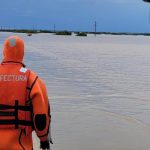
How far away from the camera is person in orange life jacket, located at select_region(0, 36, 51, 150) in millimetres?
4352

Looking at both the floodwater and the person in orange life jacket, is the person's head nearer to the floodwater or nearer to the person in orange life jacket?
the person in orange life jacket

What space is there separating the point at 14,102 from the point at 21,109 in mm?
89

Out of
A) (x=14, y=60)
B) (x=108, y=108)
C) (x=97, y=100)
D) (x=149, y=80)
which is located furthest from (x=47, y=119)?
(x=149, y=80)

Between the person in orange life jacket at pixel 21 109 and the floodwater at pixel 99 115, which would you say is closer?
the person in orange life jacket at pixel 21 109

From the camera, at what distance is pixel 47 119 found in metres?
4.41

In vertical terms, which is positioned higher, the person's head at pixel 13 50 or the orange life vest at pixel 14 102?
the person's head at pixel 13 50

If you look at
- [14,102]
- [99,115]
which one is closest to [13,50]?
[14,102]

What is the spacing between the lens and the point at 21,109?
14.4 feet

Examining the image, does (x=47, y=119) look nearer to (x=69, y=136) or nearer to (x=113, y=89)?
(x=69, y=136)

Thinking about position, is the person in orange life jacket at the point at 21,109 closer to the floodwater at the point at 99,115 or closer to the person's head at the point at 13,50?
the person's head at the point at 13,50

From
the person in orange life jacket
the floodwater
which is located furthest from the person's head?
the floodwater

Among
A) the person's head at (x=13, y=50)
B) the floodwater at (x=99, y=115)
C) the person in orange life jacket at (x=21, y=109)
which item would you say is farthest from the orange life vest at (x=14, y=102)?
the floodwater at (x=99, y=115)

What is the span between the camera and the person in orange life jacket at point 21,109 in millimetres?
4352

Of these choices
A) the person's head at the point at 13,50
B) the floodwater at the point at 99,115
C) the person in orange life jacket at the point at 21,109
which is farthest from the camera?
the floodwater at the point at 99,115
